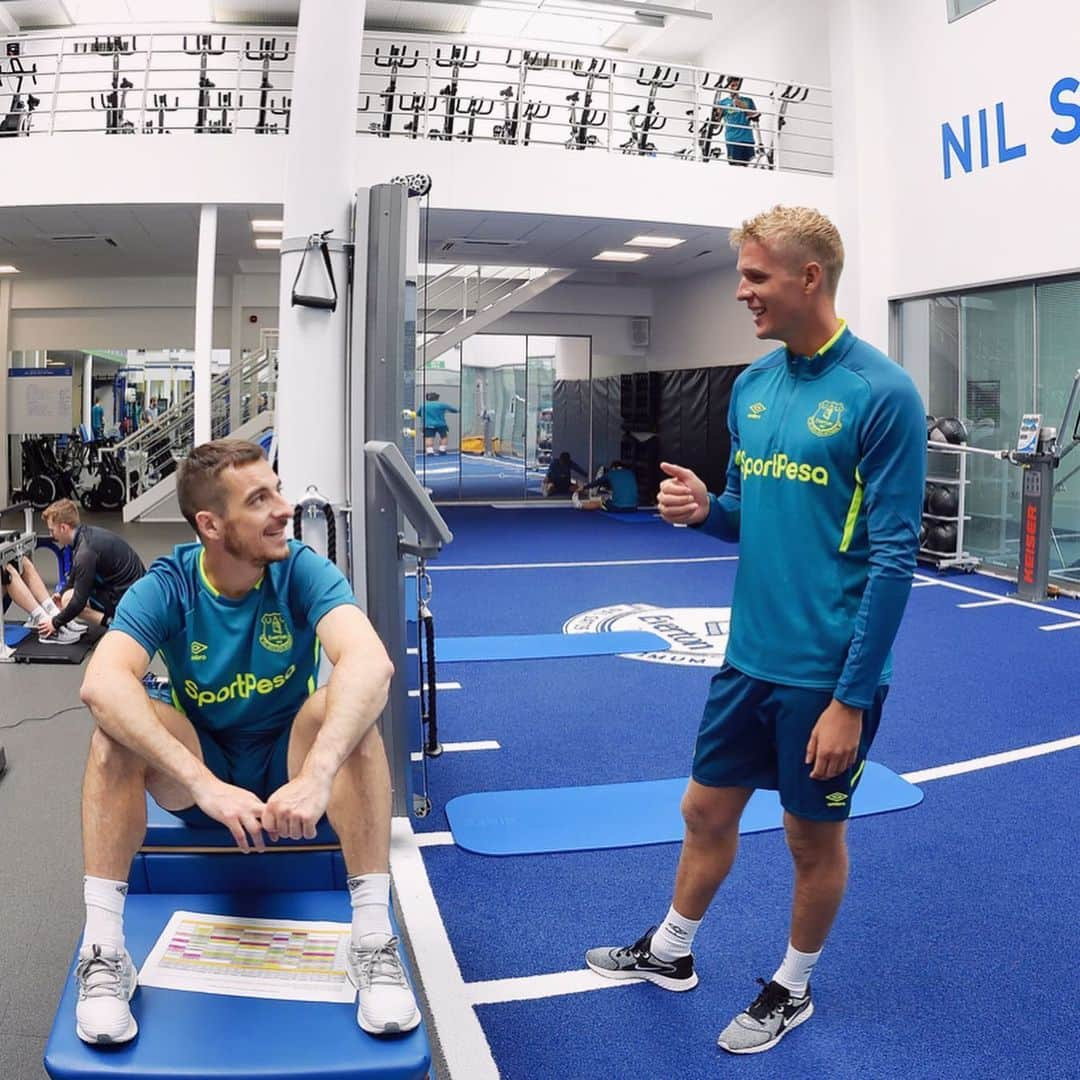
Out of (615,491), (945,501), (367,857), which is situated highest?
(615,491)

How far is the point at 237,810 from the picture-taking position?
1.69m

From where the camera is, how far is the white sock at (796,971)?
2096 millimetres

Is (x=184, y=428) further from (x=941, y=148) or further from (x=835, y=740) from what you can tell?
(x=835, y=740)

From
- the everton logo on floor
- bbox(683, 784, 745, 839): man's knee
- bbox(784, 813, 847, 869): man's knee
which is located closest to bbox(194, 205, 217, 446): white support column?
the everton logo on floor

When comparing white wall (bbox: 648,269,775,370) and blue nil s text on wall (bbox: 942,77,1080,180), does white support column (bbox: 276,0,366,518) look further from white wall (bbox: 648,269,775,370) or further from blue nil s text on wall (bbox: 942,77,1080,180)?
white wall (bbox: 648,269,775,370)

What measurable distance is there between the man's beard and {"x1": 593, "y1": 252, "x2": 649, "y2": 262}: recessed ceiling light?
1002 cm

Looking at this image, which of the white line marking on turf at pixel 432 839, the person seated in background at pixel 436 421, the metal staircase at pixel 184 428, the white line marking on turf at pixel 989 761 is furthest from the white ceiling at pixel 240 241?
the white line marking on turf at pixel 432 839

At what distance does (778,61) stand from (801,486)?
11.6 metres

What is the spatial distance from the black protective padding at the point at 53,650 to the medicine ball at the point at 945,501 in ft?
21.8

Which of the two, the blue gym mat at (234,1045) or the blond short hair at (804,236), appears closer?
the blue gym mat at (234,1045)

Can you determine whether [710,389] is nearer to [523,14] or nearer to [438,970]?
[523,14]

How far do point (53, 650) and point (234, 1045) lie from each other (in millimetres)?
4545

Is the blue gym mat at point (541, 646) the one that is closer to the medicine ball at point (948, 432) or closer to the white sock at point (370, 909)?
the white sock at point (370, 909)

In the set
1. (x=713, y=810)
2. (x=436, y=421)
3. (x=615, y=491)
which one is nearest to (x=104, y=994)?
(x=713, y=810)
